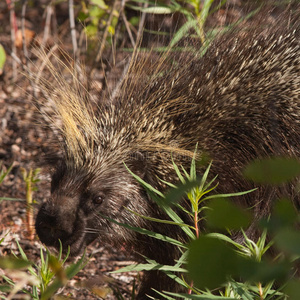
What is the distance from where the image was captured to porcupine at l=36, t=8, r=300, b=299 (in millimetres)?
2336

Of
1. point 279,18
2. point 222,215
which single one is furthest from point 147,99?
point 222,215

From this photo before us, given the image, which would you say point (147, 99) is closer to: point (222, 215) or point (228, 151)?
point (228, 151)

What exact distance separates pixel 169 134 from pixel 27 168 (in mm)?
1539

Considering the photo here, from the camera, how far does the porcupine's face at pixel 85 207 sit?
2.28 meters

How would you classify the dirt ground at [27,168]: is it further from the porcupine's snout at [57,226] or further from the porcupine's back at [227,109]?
the porcupine's back at [227,109]

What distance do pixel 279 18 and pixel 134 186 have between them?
3.62ft

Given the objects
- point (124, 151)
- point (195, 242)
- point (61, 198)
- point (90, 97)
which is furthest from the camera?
point (90, 97)

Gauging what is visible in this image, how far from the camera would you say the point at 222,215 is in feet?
1.78

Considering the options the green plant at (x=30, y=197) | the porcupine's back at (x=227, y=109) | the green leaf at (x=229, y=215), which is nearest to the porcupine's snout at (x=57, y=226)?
the porcupine's back at (x=227, y=109)

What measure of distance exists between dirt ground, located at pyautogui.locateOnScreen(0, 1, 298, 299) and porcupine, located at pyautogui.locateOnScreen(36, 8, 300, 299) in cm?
21

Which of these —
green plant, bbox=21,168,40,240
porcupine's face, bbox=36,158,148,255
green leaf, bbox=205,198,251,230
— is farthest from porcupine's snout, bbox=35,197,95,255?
green leaf, bbox=205,198,251,230

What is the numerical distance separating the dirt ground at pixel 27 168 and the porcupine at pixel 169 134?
21cm

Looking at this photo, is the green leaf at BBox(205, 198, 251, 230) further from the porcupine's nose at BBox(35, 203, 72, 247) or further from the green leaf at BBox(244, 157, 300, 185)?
the porcupine's nose at BBox(35, 203, 72, 247)

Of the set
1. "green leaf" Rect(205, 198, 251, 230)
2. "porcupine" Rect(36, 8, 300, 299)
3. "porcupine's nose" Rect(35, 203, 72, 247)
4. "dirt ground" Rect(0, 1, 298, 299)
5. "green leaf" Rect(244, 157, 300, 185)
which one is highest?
"green leaf" Rect(244, 157, 300, 185)
